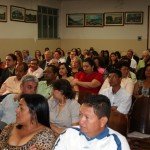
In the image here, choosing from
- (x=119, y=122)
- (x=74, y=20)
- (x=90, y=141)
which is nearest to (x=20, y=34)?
(x=74, y=20)

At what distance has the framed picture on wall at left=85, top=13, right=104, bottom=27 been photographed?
526 inches

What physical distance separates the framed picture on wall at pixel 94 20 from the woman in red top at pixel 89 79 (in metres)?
8.38

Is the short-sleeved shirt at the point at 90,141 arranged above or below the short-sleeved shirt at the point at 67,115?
above

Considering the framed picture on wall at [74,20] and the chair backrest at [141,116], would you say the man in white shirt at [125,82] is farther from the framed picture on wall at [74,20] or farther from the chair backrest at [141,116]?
the framed picture on wall at [74,20]

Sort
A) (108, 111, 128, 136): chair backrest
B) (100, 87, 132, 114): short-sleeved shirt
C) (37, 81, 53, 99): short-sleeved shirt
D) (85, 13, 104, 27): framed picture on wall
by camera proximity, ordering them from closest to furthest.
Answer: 1. (108, 111, 128, 136): chair backrest
2. (100, 87, 132, 114): short-sleeved shirt
3. (37, 81, 53, 99): short-sleeved shirt
4. (85, 13, 104, 27): framed picture on wall

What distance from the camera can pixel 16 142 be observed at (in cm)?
227

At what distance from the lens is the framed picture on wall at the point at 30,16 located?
11.8m

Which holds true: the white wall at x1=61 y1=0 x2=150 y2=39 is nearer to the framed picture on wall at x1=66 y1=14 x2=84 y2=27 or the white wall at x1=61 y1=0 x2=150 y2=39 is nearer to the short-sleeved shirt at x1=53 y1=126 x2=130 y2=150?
the framed picture on wall at x1=66 y1=14 x2=84 y2=27

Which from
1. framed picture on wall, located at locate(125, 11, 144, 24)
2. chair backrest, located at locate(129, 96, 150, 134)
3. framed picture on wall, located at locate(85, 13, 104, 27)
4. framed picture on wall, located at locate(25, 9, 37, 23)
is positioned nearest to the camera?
chair backrest, located at locate(129, 96, 150, 134)

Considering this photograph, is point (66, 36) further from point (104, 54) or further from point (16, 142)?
point (16, 142)

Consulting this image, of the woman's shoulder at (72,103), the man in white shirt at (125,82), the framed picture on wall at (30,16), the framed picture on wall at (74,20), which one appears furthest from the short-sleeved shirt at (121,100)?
the framed picture on wall at (74,20)

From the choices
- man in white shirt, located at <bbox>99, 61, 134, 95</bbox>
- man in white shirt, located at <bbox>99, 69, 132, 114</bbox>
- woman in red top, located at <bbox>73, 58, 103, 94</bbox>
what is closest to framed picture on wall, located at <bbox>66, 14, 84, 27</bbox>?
woman in red top, located at <bbox>73, 58, 103, 94</bbox>

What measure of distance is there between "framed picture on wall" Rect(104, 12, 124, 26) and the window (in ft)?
7.69

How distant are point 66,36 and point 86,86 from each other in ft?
30.7
